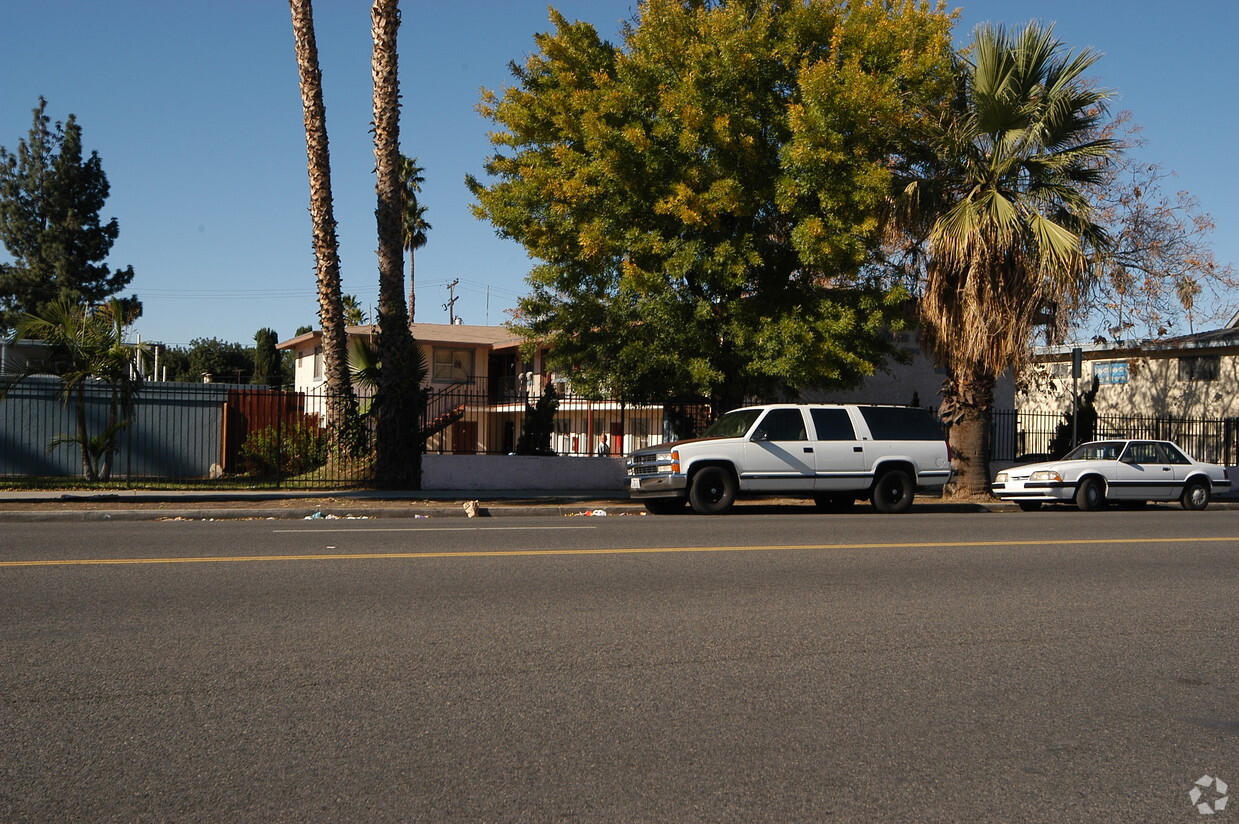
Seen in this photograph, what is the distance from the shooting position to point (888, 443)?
61.1ft

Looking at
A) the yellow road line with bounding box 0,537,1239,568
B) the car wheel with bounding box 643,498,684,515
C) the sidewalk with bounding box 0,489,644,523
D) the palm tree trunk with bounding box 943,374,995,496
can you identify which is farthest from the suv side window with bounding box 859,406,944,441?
the yellow road line with bounding box 0,537,1239,568

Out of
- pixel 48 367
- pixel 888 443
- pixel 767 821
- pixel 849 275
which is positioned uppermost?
pixel 849 275

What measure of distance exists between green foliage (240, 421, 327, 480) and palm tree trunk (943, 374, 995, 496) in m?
13.6

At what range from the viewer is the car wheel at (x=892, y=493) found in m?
18.6

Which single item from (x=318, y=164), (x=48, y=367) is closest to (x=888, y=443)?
(x=318, y=164)

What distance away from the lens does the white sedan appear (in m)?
20.4

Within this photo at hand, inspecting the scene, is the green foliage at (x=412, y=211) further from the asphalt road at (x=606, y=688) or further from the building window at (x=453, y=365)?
the asphalt road at (x=606, y=688)

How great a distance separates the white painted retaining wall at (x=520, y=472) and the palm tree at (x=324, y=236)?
2016mm

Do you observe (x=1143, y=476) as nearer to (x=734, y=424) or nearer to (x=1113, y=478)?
(x=1113, y=478)

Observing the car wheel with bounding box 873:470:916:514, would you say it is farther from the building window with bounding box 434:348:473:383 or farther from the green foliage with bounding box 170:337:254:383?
the green foliage with bounding box 170:337:254:383

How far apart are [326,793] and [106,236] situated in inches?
2224

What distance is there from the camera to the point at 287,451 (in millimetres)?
24484

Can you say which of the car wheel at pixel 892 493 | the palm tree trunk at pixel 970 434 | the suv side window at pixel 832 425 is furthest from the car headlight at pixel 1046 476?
the suv side window at pixel 832 425

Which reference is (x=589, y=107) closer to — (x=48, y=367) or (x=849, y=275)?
(x=849, y=275)
